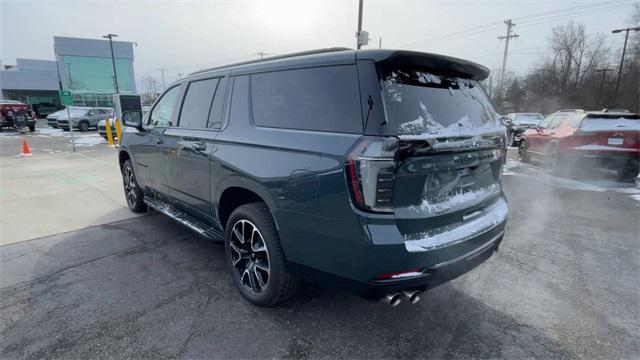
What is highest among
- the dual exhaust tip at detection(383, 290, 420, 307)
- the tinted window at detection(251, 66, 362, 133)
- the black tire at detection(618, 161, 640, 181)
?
the tinted window at detection(251, 66, 362, 133)

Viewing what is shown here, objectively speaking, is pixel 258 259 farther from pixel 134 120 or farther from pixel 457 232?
pixel 134 120

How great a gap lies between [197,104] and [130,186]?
2639 millimetres

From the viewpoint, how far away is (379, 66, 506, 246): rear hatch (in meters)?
1.99

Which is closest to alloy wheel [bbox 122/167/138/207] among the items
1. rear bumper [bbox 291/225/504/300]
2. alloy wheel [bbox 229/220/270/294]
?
alloy wheel [bbox 229/220/270/294]

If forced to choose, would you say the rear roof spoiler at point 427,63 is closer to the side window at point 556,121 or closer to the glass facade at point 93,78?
the side window at point 556,121

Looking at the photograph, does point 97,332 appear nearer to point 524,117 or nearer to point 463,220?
point 463,220

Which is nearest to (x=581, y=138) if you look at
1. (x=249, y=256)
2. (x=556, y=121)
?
(x=556, y=121)

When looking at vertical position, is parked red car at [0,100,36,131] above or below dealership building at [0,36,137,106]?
below

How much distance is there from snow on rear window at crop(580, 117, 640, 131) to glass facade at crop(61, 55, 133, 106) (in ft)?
204

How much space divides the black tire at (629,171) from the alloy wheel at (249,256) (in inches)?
353

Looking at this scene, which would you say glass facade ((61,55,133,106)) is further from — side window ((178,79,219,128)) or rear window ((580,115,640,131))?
rear window ((580,115,640,131))

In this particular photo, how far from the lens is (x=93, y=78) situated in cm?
5622

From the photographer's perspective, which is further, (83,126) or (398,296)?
(83,126)

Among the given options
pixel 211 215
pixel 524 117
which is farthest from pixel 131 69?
pixel 211 215
